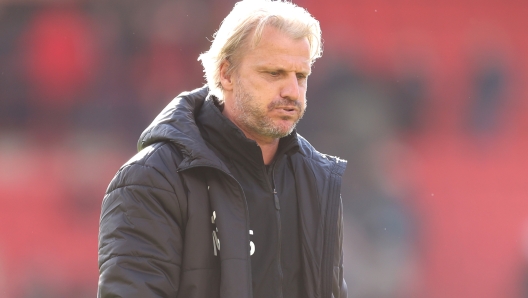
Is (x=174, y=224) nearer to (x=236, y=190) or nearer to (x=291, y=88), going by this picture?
(x=236, y=190)

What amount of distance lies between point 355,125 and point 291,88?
154 inches

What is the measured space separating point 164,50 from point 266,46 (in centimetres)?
398

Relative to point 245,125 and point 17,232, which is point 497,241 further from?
point 245,125

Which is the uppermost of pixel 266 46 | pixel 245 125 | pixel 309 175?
pixel 266 46

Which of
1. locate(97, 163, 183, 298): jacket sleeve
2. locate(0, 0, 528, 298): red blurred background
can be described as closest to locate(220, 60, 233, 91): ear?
locate(97, 163, 183, 298): jacket sleeve

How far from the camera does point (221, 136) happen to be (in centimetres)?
199

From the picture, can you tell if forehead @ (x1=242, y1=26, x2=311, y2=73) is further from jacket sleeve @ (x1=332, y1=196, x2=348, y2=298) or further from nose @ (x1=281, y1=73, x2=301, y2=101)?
jacket sleeve @ (x1=332, y1=196, x2=348, y2=298)

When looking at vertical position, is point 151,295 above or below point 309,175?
below

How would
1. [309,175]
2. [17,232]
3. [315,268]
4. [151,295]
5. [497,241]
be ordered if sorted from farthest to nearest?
1. [497,241]
2. [17,232]
3. [309,175]
4. [315,268]
5. [151,295]

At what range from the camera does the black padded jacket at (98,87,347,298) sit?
170 cm

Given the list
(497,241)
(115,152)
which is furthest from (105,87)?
(497,241)

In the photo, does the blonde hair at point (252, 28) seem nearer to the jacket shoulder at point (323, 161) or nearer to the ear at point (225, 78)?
the ear at point (225, 78)

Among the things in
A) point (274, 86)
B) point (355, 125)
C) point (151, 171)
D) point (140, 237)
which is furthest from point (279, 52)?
point (355, 125)

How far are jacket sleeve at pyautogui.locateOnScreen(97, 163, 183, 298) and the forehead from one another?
436 millimetres
